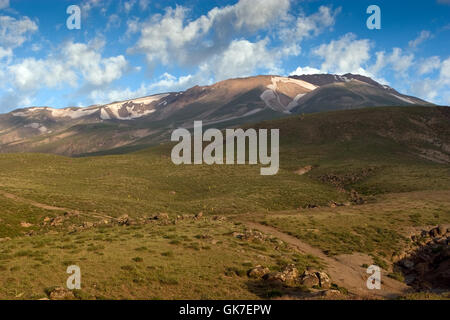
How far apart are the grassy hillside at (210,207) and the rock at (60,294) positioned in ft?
2.82

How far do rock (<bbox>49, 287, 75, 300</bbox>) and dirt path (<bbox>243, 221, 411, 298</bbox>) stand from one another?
625 inches

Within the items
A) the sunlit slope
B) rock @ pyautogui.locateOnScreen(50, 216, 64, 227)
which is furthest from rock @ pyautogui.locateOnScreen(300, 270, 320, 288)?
rock @ pyautogui.locateOnScreen(50, 216, 64, 227)

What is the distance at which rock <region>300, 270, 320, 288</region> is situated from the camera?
21.5 metres

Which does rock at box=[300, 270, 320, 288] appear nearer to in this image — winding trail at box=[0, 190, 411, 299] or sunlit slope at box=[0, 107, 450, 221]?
winding trail at box=[0, 190, 411, 299]

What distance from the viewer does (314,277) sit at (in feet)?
71.8

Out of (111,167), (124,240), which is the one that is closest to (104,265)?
(124,240)

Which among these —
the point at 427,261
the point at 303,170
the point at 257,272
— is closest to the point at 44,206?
the point at 257,272

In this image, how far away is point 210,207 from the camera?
167 feet

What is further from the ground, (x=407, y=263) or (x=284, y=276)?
(x=284, y=276)

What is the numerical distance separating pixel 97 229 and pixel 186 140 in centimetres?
8551

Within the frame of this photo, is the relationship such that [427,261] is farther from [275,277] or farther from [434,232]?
[275,277]

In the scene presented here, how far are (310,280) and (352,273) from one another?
17.9ft
